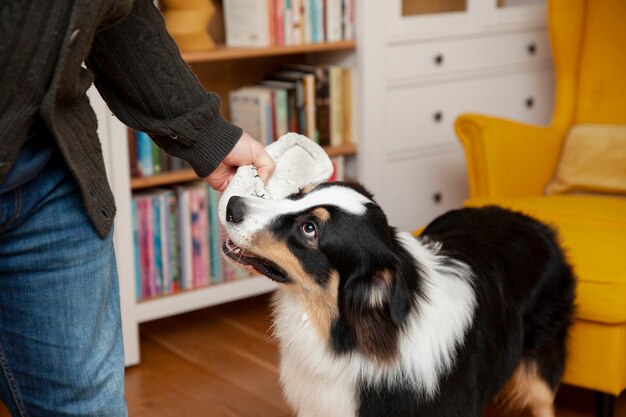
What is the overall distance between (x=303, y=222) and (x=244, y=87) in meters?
1.75

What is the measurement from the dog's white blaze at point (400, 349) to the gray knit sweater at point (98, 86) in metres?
0.50

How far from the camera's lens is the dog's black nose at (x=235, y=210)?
148 centimetres

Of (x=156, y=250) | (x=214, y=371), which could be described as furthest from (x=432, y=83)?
(x=214, y=371)

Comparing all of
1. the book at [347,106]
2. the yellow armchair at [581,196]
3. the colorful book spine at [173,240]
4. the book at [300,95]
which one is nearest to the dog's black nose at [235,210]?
the yellow armchair at [581,196]

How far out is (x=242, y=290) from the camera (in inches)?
117

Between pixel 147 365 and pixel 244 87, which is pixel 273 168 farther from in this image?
pixel 244 87

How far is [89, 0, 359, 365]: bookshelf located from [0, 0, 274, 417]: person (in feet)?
4.57

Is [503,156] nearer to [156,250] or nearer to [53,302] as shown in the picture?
[156,250]

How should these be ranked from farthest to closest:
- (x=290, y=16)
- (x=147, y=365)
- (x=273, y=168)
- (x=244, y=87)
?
(x=244, y=87) < (x=290, y=16) < (x=147, y=365) < (x=273, y=168)

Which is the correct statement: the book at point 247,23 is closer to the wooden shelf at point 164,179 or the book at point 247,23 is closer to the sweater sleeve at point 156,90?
the wooden shelf at point 164,179

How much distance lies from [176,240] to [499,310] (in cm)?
131

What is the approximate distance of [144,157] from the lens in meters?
2.75

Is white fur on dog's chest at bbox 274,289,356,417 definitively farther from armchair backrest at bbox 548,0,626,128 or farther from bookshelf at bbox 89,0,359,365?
armchair backrest at bbox 548,0,626,128

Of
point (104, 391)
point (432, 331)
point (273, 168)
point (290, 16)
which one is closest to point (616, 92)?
point (290, 16)
